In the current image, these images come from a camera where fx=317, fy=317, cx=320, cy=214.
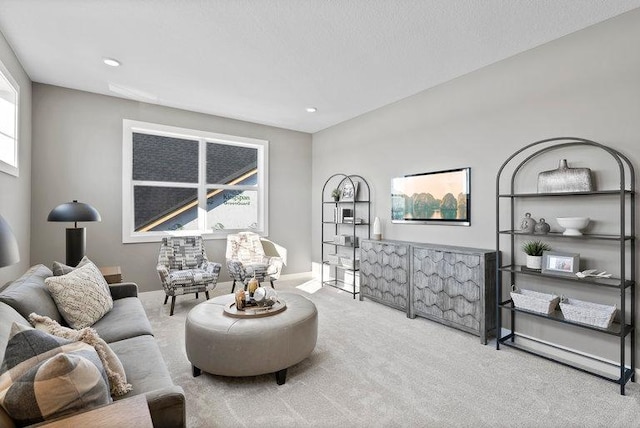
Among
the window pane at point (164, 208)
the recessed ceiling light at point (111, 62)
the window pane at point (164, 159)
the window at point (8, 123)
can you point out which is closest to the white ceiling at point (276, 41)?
the recessed ceiling light at point (111, 62)

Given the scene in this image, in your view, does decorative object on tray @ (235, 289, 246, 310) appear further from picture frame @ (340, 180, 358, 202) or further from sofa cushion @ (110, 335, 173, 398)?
picture frame @ (340, 180, 358, 202)

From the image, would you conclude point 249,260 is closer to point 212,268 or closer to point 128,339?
point 212,268

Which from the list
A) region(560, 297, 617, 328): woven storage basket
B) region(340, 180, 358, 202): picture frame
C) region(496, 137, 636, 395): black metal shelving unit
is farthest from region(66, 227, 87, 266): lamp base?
region(560, 297, 617, 328): woven storage basket

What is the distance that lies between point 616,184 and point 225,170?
492cm

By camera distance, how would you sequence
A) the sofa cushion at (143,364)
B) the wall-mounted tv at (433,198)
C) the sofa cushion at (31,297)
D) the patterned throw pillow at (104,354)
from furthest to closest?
the wall-mounted tv at (433,198)
the sofa cushion at (31,297)
the sofa cushion at (143,364)
the patterned throw pillow at (104,354)

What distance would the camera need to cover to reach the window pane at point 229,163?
5249 millimetres

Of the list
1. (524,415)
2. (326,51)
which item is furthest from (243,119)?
(524,415)

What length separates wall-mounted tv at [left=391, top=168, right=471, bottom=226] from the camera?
3594 millimetres

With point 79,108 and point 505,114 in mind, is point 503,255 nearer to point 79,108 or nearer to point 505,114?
point 505,114

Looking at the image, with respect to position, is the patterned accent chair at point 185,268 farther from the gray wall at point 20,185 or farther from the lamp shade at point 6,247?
the lamp shade at point 6,247

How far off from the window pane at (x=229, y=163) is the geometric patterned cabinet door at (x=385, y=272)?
2502 millimetres

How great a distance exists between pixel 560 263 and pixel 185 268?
170 inches

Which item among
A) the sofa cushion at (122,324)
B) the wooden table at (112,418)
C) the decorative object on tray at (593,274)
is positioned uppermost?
the decorative object on tray at (593,274)

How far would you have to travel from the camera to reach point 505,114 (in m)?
3.20
